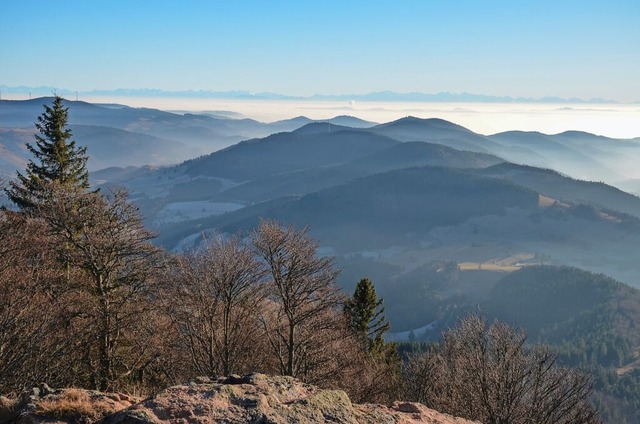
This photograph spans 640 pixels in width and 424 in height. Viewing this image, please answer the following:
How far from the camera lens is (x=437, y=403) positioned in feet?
103

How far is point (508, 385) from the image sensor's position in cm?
2652

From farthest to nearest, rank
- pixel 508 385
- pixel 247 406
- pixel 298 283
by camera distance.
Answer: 1. pixel 508 385
2. pixel 298 283
3. pixel 247 406

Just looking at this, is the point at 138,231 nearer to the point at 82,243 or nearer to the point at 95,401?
the point at 82,243

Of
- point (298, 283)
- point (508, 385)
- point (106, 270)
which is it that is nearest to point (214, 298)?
point (298, 283)

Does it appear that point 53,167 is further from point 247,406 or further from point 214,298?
point 247,406

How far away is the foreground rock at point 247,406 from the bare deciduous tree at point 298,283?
9.96 metres

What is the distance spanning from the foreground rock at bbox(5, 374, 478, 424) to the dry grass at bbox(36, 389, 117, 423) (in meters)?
0.15

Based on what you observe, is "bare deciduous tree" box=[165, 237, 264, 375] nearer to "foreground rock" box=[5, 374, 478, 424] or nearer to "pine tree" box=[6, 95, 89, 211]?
"foreground rock" box=[5, 374, 478, 424]

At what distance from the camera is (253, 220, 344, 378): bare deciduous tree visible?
83.3 ft

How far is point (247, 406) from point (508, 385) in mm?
17733

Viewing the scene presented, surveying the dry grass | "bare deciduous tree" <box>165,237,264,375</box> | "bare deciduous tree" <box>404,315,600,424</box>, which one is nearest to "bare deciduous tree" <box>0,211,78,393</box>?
"bare deciduous tree" <box>165,237,264,375</box>

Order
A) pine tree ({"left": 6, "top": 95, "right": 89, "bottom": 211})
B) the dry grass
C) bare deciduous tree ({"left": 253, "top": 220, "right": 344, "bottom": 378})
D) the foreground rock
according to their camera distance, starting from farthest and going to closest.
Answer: pine tree ({"left": 6, "top": 95, "right": 89, "bottom": 211}), bare deciduous tree ({"left": 253, "top": 220, "right": 344, "bottom": 378}), the dry grass, the foreground rock

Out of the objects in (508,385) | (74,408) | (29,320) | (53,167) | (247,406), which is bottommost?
(508,385)

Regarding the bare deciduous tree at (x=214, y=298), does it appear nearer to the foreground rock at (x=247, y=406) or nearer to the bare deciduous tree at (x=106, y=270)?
the bare deciduous tree at (x=106, y=270)
